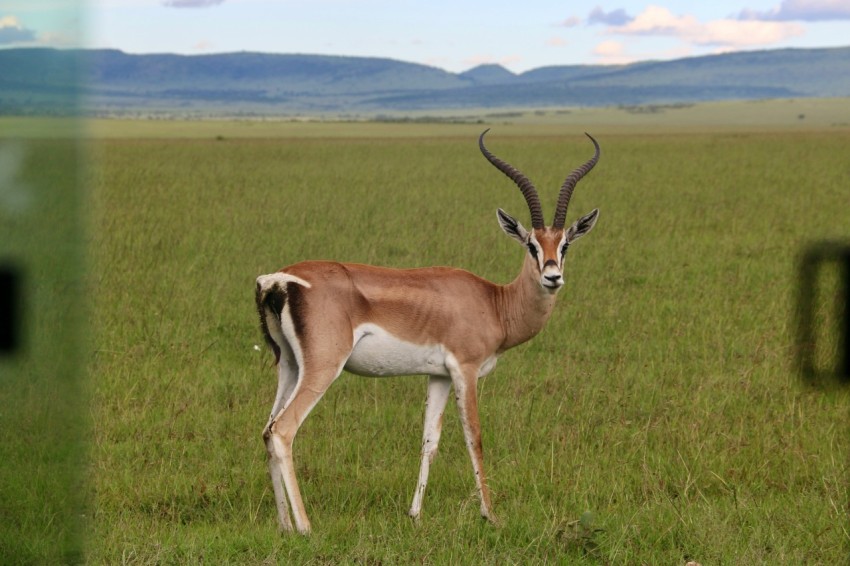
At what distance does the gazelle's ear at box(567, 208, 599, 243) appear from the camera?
18.5 feet

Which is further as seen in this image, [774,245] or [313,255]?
[774,245]

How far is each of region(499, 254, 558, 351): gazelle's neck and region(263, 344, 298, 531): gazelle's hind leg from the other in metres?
1.17

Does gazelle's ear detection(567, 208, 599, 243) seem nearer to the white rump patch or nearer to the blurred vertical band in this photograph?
the white rump patch

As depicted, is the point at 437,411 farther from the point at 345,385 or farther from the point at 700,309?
the point at 700,309

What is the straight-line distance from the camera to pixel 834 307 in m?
1.51

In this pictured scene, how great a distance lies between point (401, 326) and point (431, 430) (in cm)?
63

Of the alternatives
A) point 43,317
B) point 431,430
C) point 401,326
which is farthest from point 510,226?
point 43,317

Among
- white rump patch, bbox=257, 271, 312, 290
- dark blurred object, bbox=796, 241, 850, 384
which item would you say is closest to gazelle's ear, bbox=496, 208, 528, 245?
white rump patch, bbox=257, 271, 312, 290

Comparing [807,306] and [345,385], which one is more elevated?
[807,306]

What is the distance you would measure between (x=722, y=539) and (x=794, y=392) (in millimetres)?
3500

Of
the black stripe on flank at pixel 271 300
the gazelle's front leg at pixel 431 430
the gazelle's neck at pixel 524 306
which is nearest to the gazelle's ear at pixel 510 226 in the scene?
the gazelle's neck at pixel 524 306

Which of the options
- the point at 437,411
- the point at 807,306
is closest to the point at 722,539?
the point at 437,411

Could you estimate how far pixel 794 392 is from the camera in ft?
27.9

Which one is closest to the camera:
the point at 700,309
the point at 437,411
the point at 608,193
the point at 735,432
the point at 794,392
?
the point at 437,411
